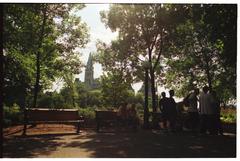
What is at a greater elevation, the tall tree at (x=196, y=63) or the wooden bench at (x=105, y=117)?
the tall tree at (x=196, y=63)

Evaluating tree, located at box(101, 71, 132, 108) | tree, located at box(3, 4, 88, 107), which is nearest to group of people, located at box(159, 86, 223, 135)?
tree, located at box(3, 4, 88, 107)

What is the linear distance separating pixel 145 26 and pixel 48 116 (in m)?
13.0

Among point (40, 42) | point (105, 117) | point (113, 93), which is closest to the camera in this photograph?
point (105, 117)

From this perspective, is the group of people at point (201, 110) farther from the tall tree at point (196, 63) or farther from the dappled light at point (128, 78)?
the tall tree at point (196, 63)

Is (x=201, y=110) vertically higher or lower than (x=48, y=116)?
higher

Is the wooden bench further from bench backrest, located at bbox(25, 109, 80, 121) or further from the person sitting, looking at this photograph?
bench backrest, located at bbox(25, 109, 80, 121)

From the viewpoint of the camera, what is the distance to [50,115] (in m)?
13.7

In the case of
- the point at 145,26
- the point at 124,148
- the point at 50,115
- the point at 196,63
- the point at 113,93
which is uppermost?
the point at 145,26

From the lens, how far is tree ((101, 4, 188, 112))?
23.9 metres

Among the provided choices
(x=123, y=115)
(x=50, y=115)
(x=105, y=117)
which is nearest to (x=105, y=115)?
(x=105, y=117)

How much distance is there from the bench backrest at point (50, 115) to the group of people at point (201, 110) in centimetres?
381

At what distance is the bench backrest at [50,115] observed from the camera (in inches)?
517

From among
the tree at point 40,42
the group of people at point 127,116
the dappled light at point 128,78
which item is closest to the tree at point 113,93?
the dappled light at point 128,78

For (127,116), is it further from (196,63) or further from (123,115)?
(196,63)
